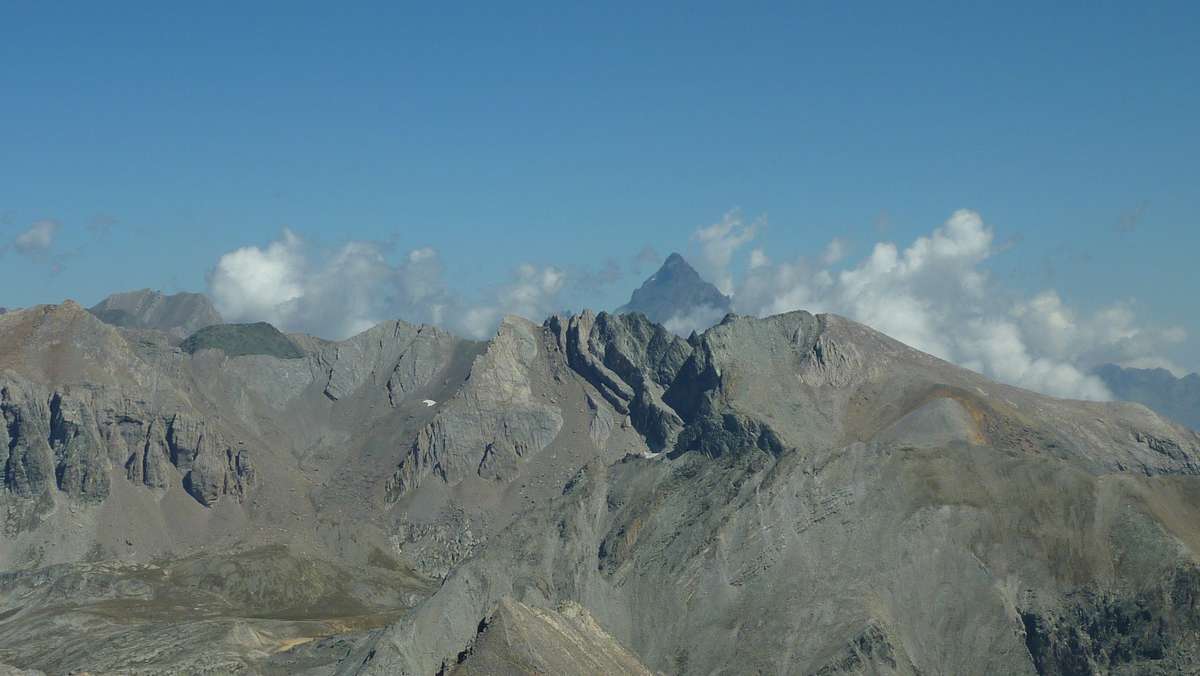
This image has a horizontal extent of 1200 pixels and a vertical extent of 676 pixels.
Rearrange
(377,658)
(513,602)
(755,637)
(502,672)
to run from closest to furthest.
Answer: (502,672)
(513,602)
(377,658)
(755,637)

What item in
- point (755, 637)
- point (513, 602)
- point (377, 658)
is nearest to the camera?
point (513, 602)

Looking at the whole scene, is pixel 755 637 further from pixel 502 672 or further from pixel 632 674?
pixel 502 672

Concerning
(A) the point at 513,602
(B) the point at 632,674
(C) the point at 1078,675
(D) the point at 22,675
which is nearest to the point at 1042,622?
(C) the point at 1078,675

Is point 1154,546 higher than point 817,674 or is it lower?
higher

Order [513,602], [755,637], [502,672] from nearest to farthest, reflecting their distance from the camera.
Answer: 1. [502,672]
2. [513,602]
3. [755,637]

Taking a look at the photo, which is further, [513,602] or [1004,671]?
[1004,671]

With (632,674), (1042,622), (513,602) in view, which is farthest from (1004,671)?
(513,602)

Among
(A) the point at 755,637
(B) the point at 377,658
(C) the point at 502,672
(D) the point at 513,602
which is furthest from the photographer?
(A) the point at 755,637

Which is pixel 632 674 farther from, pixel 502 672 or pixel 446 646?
pixel 446 646

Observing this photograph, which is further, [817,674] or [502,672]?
[817,674]
